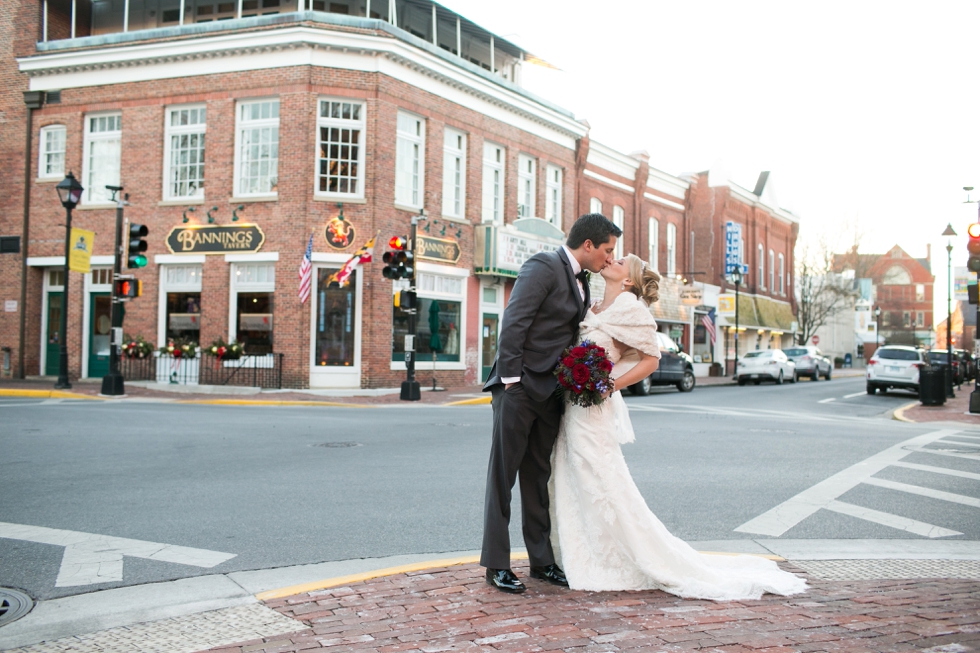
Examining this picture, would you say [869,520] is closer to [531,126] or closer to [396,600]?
[396,600]

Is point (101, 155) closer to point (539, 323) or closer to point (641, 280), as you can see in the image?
point (539, 323)

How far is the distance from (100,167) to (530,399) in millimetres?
22640

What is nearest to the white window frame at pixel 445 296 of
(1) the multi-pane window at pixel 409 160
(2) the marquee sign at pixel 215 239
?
(1) the multi-pane window at pixel 409 160

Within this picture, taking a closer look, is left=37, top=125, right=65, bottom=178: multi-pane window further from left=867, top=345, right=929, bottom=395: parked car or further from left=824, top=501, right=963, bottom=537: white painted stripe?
left=867, top=345, right=929, bottom=395: parked car

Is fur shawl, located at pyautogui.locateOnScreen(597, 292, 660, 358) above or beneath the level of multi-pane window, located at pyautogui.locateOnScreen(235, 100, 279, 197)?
beneath

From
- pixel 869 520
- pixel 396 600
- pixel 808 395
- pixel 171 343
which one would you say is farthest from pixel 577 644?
pixel 808 395

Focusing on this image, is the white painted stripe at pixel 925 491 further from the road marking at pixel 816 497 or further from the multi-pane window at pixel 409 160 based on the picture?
the multi-pane window at pixel 409 160

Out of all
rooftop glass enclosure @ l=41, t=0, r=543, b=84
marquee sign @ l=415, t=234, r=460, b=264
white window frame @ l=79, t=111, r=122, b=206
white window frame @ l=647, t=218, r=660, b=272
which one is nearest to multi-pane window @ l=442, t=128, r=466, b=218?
marquee sign @ l=415, t=234, r=460, b=264

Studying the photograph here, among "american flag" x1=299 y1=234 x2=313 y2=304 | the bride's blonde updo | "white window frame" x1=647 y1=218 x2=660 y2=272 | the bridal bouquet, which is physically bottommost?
the bridal bouquet

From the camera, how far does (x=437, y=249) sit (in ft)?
77.6

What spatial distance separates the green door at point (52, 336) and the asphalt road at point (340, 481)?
10.1m

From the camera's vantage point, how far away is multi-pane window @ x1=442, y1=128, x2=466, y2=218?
956 inches

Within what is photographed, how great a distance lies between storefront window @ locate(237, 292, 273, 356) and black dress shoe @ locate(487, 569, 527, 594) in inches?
708

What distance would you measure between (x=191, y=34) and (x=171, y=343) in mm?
8474
